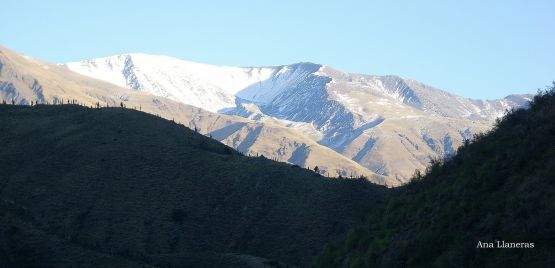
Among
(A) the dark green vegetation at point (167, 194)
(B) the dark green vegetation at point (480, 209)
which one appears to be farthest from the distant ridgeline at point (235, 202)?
(A) the dark green vegetation at point (167, 194)

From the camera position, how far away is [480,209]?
32.3 meters

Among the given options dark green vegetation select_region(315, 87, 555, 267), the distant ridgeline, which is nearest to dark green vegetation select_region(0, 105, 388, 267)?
the distant ridgeline

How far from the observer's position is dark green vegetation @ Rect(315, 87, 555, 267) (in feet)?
94.1

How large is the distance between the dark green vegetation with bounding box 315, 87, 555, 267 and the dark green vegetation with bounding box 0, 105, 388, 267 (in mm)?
35357

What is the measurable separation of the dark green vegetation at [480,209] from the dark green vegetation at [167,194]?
3536cm

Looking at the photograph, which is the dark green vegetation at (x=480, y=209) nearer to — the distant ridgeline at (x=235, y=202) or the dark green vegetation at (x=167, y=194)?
the distant ridgeline at (x=235, y=202)

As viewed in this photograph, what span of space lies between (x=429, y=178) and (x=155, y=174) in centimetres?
7365

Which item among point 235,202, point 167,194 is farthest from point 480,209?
point 167,194

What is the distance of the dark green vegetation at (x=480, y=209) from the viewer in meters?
28.7

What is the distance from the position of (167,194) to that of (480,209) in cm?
7765

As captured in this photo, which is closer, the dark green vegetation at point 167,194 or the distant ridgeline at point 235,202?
the distant ridgeline at point 235,202

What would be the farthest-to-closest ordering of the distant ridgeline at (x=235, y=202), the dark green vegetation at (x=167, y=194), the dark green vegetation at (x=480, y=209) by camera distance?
the dark green vegetation at (x=167, y=194) < the distant ridgeline at (x=235, y=202) < the dark green vegetation at (x=480, y=209)

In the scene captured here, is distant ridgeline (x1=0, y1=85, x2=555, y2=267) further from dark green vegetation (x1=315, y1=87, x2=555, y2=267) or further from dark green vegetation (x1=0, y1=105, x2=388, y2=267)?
dark green vegetation (x1=0, y1=105, x2=388, y2=267)

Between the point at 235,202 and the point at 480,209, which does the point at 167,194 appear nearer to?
the point at 235,202
